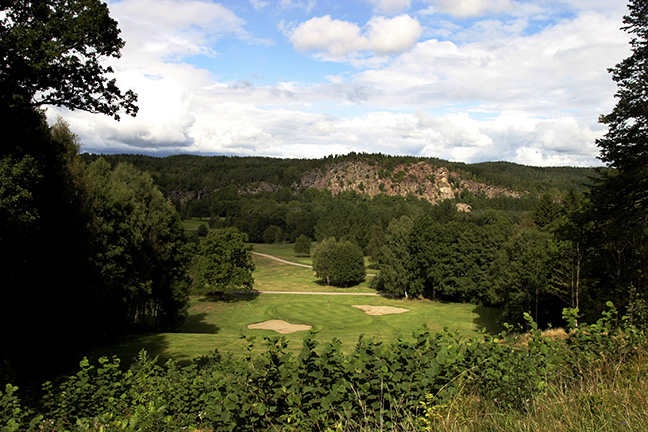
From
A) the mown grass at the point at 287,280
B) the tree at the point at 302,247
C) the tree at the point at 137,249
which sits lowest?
the mown grass at the point at 287,280

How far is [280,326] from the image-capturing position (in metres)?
41.1

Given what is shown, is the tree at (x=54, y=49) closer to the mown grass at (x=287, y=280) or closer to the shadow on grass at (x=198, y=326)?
→ the shadow on grass at (x=198, y=326)

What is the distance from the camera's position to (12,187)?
11398 millimetres

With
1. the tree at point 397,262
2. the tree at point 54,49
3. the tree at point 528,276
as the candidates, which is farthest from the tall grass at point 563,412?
the tree at point 397,262

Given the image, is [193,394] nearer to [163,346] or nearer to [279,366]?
[279,366]

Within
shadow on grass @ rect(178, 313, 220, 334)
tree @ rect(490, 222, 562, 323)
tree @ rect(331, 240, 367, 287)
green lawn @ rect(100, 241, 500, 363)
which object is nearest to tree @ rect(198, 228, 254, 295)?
green lawn @ rect(100, 241, 500, 363)

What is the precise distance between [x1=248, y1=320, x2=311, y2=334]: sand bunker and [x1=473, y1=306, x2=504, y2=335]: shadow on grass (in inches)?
680

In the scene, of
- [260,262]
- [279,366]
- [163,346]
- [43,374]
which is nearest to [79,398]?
[279,366]

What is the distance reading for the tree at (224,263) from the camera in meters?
51.6

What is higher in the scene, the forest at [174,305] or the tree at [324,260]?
the forest at [174,305]

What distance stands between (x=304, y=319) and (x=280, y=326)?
13.8 feet

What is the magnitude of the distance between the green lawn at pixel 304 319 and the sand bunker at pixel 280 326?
1.29 m

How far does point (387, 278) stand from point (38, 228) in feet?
169

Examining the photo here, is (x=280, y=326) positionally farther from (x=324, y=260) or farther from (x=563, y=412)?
(x=563, y=412)
